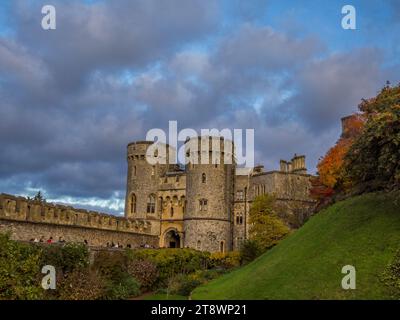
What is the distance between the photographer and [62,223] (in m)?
31.6

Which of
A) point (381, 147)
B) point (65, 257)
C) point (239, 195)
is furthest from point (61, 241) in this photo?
point (239, 195)

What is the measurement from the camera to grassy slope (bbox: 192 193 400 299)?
580 inches

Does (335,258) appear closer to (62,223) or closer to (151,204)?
(62,223)

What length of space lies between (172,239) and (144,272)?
62.9ft

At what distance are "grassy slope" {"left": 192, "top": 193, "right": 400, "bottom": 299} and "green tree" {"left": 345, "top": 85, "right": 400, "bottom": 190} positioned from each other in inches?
58.2

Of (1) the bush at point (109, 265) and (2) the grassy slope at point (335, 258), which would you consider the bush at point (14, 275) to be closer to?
(2) the grassy slope at point (335, 258)

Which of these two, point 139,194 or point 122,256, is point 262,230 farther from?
point 139,194

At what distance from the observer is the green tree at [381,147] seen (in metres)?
16.4

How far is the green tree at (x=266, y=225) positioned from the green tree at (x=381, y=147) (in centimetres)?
1561

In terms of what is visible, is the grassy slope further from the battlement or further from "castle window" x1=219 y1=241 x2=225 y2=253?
"castle window" x1=219 y1=241 x2=225 y2=253

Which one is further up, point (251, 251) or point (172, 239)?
point (172, 239)

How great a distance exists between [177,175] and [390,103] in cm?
3223

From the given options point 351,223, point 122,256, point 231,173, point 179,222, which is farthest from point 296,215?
point 351,223

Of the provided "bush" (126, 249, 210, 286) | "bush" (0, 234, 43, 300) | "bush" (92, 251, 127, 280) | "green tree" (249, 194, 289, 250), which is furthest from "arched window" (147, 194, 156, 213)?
"bush" (0, 234, 43, 300)
